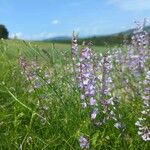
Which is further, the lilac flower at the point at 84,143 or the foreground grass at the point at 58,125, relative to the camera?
the foreground grass at the point at 58,125

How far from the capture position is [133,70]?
22.5ft

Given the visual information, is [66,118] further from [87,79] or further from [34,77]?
[34,77]

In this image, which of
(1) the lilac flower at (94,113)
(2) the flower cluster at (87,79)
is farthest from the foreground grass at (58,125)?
(2) the flower cluster at (87,79)

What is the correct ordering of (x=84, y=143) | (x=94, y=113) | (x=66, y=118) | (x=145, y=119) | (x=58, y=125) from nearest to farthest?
(x=145, y=119), (x=84, y=143), (x=94, y=113), (x=66, y=118), (x=58, y=125)

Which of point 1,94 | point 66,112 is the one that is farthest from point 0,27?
point 66,112

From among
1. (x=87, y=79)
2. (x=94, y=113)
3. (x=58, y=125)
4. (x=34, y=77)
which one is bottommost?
(x=58, y=125)

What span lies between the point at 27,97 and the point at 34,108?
527mm

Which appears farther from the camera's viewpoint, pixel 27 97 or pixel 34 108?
pixel 27 97

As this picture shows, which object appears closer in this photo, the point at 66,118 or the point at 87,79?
the point at 87,79

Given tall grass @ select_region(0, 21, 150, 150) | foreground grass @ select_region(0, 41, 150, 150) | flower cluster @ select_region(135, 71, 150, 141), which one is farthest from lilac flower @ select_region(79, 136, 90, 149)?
flower cluster @ select_region(135, 71, 150, 141)

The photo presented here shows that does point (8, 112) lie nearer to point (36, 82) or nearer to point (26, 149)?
point (36, 82)

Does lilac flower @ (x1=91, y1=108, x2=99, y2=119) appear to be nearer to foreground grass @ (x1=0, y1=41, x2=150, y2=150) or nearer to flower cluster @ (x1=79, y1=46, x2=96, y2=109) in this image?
flower cluster @ (x1=79, y1=46, x2=96, y2=109)

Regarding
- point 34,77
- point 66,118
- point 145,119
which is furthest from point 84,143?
point 34,77

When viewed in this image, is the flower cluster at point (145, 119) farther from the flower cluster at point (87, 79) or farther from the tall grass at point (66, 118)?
the flower cluster at point (87, 79)
